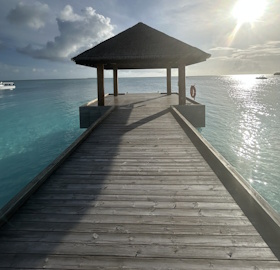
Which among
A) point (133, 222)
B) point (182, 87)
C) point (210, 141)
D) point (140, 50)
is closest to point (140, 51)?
point (140, 50)

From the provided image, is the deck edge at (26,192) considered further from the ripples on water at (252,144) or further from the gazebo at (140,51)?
the ripples on water at (252,144)

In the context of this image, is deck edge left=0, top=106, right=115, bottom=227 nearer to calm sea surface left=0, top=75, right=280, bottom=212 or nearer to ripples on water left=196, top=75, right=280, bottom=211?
calm sea surface left=0, top=75, right=280, bottom=212

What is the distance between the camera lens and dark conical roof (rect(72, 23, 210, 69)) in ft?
37.4

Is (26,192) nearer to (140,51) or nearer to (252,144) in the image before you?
(140,51)

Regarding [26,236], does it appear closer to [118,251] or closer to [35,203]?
[35,203]

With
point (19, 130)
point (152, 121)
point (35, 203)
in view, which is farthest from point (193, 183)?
point (19, 130)

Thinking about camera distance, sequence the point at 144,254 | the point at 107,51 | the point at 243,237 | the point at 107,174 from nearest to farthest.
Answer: the point at 144,254 < the point at 243,237 < the point at 107,174 < the point at 107,51

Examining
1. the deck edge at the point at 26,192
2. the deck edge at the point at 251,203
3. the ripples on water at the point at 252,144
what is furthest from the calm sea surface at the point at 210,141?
the deck edge at the point at 26,192

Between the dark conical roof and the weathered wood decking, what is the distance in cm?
722

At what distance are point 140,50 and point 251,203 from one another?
9.81 m

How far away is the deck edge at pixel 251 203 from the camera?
302 cm

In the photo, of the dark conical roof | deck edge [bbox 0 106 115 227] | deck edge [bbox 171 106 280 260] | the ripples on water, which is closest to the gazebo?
the dark conical roof

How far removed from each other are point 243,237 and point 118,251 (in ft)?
5.32

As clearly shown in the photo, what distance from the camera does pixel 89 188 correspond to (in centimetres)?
435
